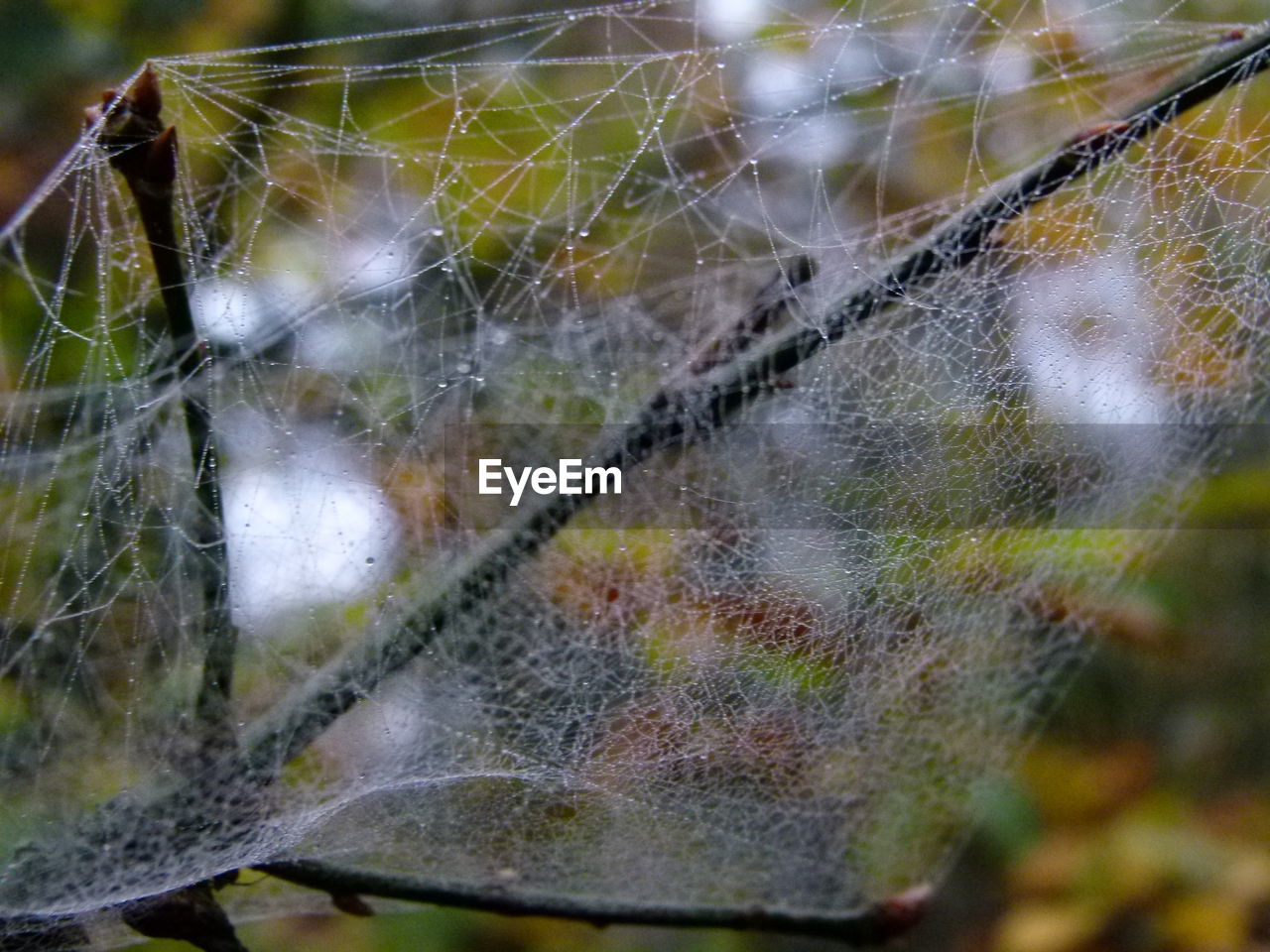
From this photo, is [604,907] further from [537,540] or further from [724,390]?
[724,390]

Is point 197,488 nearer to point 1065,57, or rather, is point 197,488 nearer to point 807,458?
point 807,458

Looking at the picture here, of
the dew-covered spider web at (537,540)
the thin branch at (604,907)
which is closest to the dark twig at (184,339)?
the dew-covered spider web at (537,540)

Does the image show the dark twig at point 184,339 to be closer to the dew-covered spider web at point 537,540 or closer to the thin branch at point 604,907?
the dew-covered spider web at point 537,540

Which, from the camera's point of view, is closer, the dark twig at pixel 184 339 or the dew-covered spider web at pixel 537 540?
the dark twig at pixel 184 339

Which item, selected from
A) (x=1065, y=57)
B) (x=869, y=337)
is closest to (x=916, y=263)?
(x=869, y=337)

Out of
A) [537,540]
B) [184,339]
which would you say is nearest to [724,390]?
[537,540]

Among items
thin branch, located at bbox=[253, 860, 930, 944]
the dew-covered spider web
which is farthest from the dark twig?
thin branch, located at bbox=[253, 860, 930, 944]

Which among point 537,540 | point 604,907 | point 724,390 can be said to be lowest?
point 604,907
